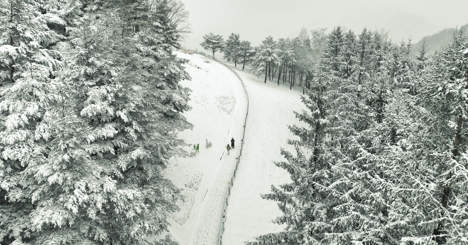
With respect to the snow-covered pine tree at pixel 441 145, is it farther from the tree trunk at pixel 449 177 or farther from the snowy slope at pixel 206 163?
the snowy slope at pixel 206 163

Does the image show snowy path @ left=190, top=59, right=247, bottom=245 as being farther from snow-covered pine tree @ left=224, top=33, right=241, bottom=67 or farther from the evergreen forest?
snow-covered pine tree @ left=224, top=33, right=241, bottom=67

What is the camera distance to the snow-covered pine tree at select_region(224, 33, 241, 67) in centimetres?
6875

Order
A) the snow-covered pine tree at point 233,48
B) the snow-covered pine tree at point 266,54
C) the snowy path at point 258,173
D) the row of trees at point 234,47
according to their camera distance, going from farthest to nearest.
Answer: the snow-covered pine tree at point 233,48 < the row of trees at point 234,47 < the snow-covered pine tree at point 266,54 < the snowy path at point 258,173

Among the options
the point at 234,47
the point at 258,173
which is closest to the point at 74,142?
the point at 258,173

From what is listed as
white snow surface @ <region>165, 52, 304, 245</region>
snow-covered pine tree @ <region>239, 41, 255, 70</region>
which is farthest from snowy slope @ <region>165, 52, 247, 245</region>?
snow-covered pine tree @ <region>239, 41, 255, 70</region>

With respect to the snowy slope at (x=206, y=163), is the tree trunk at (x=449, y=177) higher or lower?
higher

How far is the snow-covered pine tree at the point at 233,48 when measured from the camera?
6875 cm

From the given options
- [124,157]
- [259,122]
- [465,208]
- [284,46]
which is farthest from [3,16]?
[284,46]

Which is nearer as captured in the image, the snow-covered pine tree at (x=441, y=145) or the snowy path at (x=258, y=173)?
the snow-covered pine tree at (x=441, y=145)

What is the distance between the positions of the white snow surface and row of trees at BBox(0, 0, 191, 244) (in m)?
4.57

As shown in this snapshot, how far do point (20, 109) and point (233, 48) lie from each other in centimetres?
6647

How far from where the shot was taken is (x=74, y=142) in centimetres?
778

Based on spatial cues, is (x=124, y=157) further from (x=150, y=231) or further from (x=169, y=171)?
(x=169, y=171)

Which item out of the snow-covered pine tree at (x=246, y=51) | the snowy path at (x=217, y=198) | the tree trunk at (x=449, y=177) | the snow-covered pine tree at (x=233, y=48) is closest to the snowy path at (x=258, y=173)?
the snowy path at (x=217, y=198)
